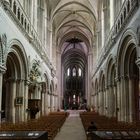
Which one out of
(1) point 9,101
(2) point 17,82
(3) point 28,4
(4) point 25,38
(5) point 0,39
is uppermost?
(3) point 28,4

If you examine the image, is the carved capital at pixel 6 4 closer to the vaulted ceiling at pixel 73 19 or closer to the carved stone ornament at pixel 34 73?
the carved stone ornament at pixel 34 73

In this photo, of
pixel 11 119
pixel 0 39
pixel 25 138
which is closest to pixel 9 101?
pixel 11 119

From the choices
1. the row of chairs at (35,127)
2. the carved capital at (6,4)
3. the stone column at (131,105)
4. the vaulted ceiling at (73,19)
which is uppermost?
the vaulted ceiling at (73,19)

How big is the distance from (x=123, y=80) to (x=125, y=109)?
6.10 feet

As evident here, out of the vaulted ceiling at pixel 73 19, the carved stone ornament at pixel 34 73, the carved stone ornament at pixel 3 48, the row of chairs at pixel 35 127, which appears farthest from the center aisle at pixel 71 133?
the vaulted ceiling at pixel 73 19

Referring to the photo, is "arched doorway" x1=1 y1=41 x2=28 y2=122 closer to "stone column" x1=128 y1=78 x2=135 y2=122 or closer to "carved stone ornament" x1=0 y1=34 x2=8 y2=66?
"carved stone ornament" x1=0 y1=34 x2=8 y2=66

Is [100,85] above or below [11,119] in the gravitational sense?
above

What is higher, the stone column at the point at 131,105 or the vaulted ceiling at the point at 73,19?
the vaulted ceiling at the point at 73,19

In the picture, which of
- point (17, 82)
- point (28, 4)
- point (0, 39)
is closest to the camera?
point (0, 39)

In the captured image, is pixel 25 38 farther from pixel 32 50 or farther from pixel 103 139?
pixel 103 139

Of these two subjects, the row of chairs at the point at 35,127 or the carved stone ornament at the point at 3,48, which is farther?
the carved stone ornament at the point at 3,48

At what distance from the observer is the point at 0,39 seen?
13852 millimetres

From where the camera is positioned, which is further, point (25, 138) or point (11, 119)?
point (11, 119)

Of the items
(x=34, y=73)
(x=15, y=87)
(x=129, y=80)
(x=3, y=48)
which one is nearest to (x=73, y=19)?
(x=34, y=73)
